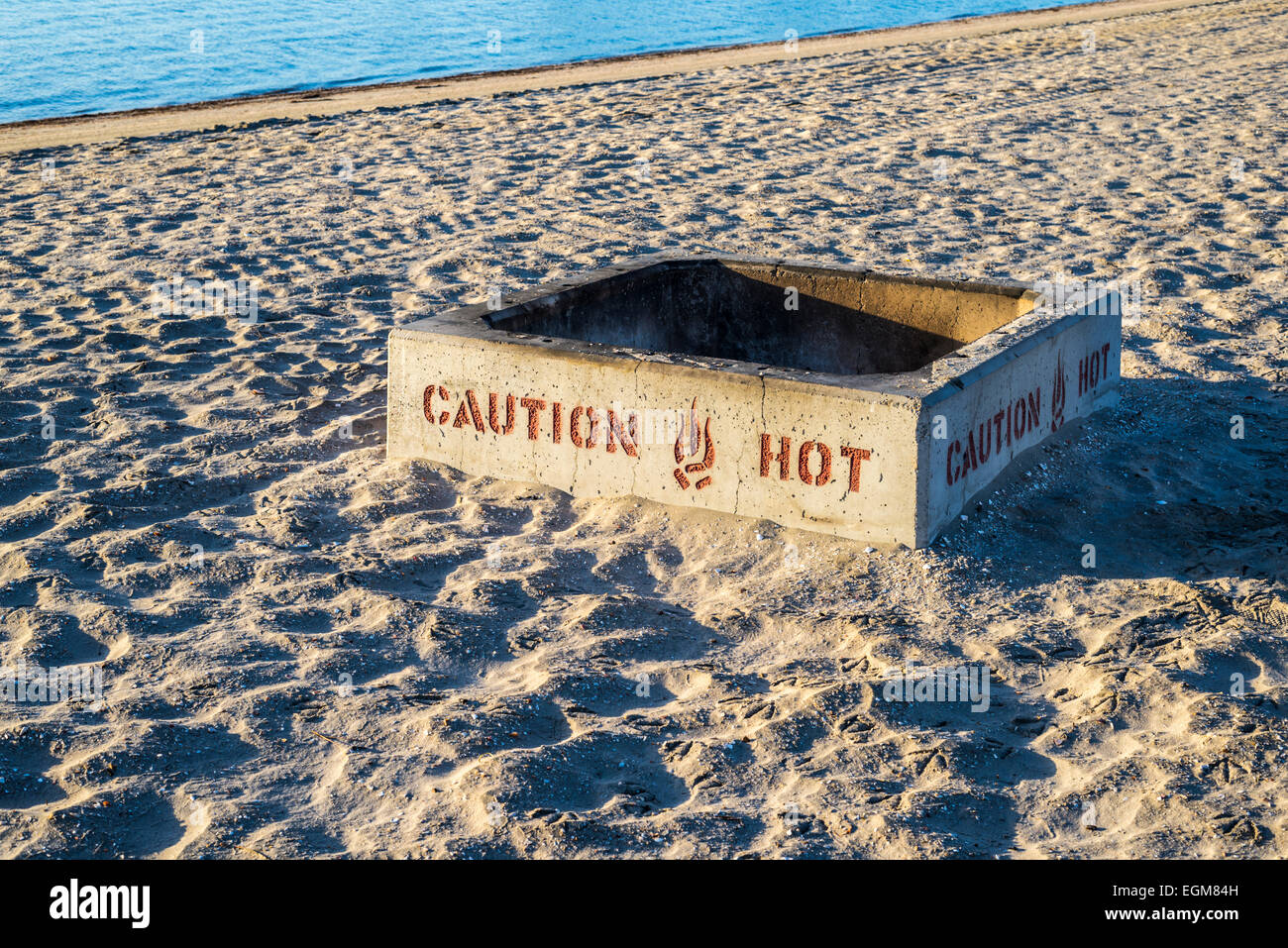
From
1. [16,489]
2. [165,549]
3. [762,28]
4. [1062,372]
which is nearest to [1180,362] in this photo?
[1062,372]

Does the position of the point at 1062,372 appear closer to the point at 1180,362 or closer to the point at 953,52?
the point at 1180,362

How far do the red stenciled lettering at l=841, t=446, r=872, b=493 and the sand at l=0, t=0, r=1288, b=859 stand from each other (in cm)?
22

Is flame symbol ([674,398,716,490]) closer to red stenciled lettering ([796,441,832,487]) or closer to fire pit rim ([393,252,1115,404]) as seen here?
fire pit rim ([393,252,1115,404])

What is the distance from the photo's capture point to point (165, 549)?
428 cm

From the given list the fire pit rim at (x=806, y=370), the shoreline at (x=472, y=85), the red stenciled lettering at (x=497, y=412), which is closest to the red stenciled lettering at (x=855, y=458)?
the fire pit rim at (x=806, y=370)

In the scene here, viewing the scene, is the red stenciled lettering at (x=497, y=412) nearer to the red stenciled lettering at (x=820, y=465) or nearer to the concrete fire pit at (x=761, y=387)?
the concrete fire pit at (x=761, y=387)

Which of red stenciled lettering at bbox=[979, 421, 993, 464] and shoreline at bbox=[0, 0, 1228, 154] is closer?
red stenciled lettering at bbox=[979, 421, 993, 464]

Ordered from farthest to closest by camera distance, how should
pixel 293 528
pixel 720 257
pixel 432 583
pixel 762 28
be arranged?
1. pixel 762 28
2. pixel 720 257
3. pixel 293 528
4. pixel 432 583

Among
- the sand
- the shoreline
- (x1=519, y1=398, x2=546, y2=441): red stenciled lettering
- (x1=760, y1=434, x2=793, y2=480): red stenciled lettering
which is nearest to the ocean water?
the shoreline

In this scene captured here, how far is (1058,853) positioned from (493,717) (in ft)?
4.48

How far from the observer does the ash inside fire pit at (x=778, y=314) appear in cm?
531

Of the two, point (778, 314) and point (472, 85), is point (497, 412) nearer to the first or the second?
point (778, 314)

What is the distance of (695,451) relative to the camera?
14.4 ft

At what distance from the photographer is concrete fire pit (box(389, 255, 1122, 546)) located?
4148 mm
